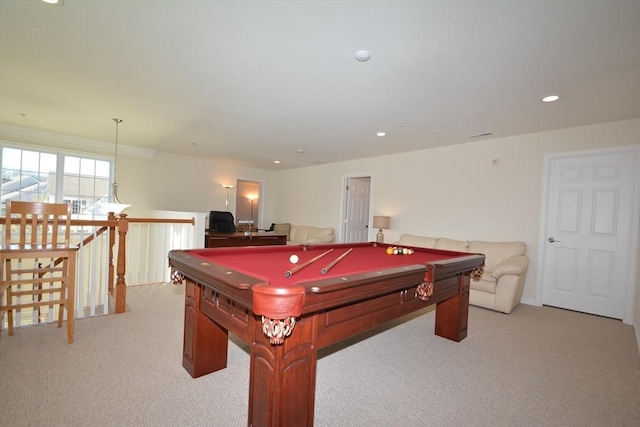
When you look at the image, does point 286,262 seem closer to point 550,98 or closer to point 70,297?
point 70,297

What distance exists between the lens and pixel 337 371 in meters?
2.20

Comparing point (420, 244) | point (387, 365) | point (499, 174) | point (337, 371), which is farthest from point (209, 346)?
point (499, 174)

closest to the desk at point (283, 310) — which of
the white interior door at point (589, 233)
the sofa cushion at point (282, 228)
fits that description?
the white interior door at point (589, 233)

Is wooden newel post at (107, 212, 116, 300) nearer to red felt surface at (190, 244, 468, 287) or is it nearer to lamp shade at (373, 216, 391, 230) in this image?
red felt surface at (190, 244, 468, 287)

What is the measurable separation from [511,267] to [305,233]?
4.48m

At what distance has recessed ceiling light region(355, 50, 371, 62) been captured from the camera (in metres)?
2.20

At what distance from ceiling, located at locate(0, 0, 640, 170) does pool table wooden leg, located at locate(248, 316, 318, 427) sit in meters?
1.86

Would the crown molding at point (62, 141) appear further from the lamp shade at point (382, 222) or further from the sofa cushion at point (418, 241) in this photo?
the sofa cushion at point (418, 241)

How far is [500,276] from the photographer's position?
11.8 ft

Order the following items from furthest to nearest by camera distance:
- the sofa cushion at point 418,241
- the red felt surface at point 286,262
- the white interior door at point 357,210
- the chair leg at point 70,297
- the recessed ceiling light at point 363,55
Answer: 1. the white interior door at point 357,210
2. the sofa cushion at point 418,241
3. the chair leg at point 70,297
4. the recessed ceiling light at point 363,55
5. the red felt surface at point 286,262

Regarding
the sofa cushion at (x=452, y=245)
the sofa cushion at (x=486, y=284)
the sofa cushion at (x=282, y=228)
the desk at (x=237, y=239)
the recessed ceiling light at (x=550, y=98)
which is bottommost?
the sofa cushion at (x=486, y=284)

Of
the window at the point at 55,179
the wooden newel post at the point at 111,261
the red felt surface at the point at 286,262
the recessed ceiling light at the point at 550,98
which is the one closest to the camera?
the red felt surface at the point at 286,262

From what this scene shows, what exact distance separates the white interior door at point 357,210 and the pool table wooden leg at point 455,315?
12.6 feet

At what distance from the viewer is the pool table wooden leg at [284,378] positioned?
1252 millimetres
